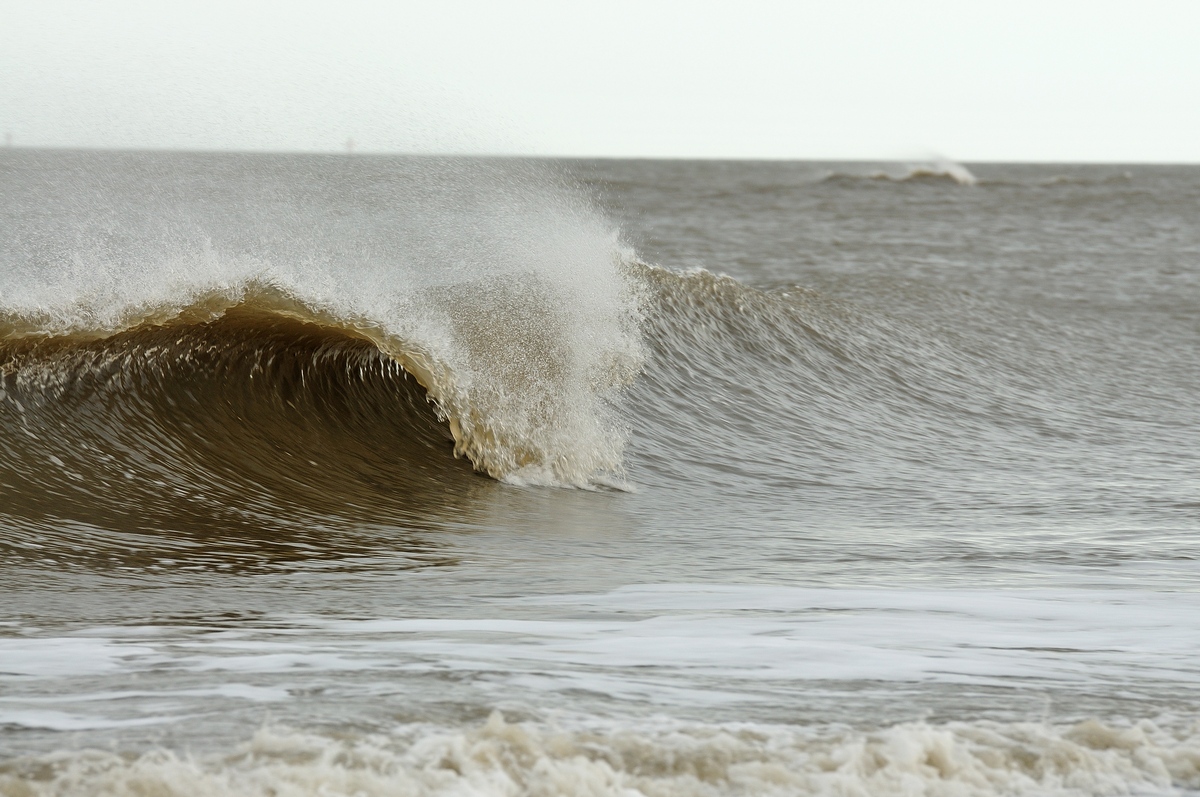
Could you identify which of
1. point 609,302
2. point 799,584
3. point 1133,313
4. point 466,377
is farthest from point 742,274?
point 799,584

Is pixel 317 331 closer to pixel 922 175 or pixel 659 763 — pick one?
pixel 659 763

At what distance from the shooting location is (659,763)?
2395 mm

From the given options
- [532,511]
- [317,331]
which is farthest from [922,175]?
[532,511]

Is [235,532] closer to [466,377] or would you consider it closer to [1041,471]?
[466,377]

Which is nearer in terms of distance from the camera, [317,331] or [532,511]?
[532,511]

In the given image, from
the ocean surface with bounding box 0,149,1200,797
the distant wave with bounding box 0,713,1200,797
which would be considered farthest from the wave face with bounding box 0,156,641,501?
the distant wave with bounding box 0,713,1200,797

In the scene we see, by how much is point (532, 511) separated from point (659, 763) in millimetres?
3065

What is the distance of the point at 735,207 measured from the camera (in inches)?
1053

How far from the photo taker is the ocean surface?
2.50m

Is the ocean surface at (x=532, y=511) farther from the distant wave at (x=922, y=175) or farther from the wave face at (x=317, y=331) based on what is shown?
the distant wave at (x=922, y=175)

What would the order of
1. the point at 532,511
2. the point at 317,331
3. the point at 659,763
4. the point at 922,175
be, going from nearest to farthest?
the point at 659,763
the point at 532,511
the point at 317,331
the point at 922,175

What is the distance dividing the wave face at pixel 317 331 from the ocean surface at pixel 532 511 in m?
0.02

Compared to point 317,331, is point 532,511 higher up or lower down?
lower down

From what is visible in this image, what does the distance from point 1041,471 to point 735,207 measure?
20366 mm
